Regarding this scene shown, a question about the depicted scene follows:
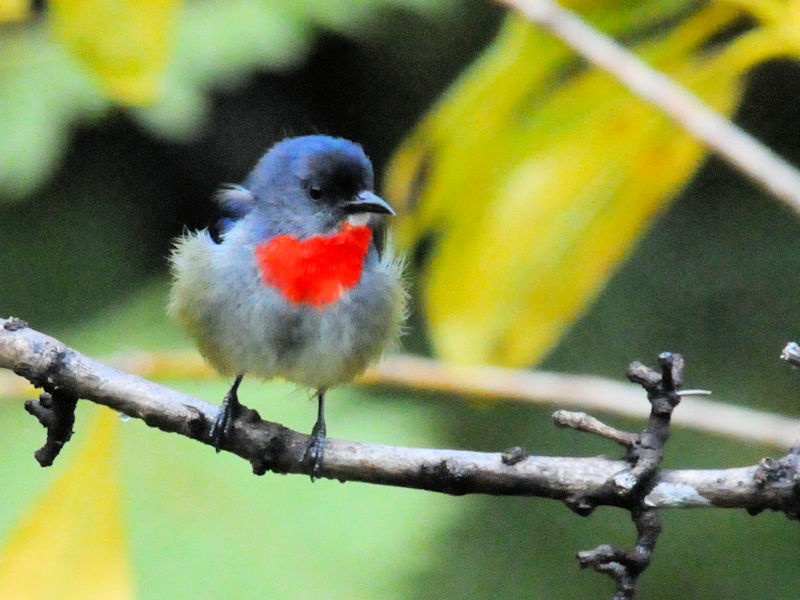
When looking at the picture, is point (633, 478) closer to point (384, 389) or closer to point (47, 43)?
point (384, 389)

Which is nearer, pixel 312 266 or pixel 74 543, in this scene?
pixel 74 543

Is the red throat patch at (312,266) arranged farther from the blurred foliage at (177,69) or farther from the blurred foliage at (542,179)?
the blurred foliage at (177,69)

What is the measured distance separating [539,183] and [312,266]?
3.16ft

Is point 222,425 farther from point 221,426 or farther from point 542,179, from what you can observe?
point 542,179

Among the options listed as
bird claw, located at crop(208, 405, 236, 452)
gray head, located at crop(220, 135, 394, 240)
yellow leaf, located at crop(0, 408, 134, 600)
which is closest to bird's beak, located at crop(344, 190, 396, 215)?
gray head, located at crop(220, 135, 394, 240)

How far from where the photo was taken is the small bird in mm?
3023

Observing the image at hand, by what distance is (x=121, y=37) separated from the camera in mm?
1649

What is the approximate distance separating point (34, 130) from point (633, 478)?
368cm

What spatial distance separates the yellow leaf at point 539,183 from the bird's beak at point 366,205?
0.88 metres

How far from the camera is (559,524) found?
17.3 feet

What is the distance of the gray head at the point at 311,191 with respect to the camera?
128 inches

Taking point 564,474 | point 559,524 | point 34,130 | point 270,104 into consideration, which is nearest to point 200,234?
point 564,474

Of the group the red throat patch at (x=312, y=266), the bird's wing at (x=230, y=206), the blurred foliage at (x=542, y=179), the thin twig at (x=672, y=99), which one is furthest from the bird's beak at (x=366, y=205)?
→ the thin twig at (x=672, y=99)

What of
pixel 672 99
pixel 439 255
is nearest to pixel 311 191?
pixel 439 255
